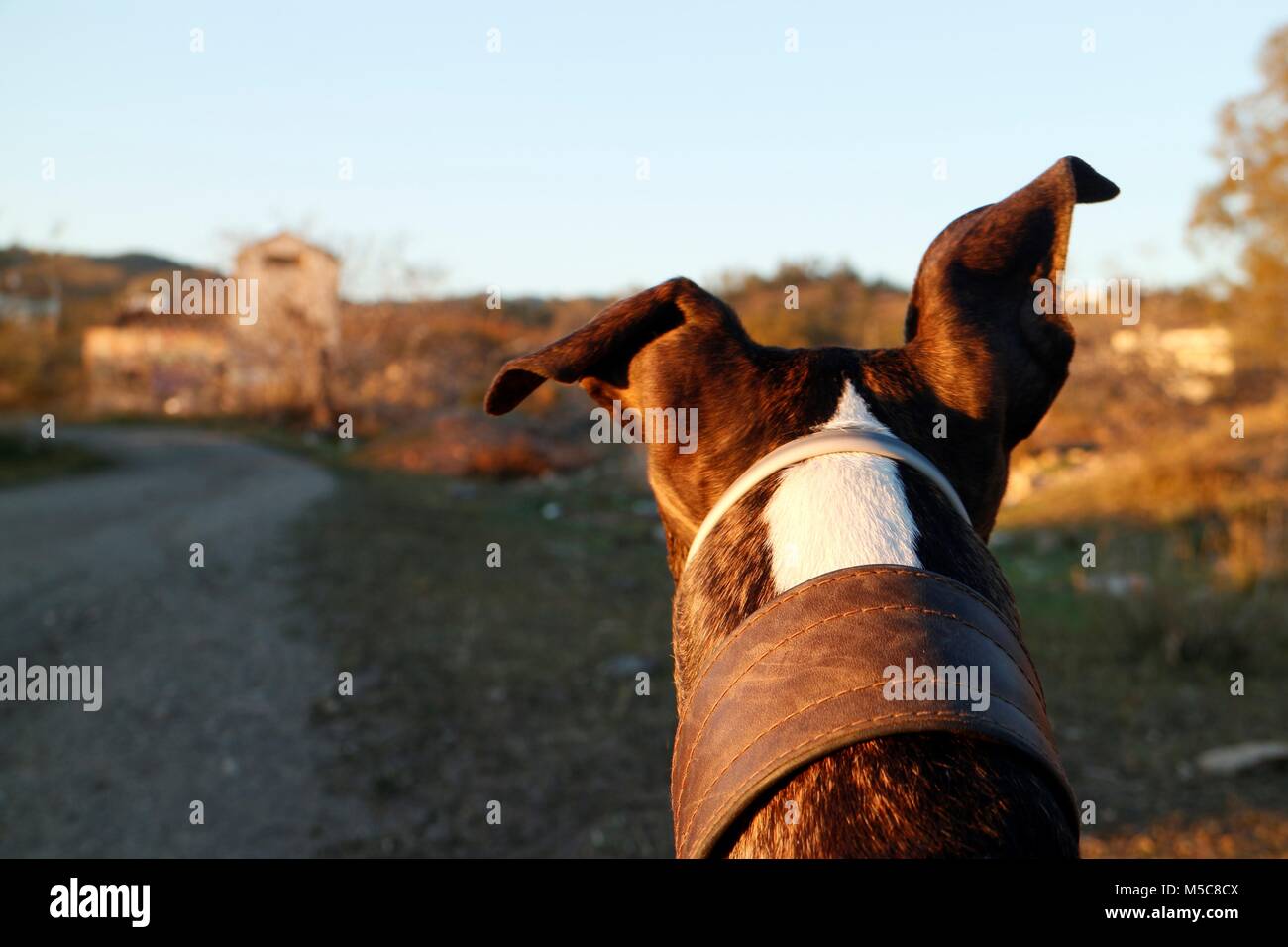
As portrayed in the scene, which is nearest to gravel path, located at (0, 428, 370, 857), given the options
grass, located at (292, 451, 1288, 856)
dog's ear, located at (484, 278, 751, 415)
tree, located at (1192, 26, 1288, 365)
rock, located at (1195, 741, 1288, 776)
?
grass, located at (292, 451, 1288, 856)

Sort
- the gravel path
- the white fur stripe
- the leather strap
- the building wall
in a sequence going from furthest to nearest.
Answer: the building wall, the gravel path, the leather strap, the white fur stripe

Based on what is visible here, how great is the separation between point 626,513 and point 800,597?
13468 millimetres

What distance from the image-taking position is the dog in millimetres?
1156

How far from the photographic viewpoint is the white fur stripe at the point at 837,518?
132 cm

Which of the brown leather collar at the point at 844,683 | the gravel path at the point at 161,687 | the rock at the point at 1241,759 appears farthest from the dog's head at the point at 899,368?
the rock at the point at 1241,759

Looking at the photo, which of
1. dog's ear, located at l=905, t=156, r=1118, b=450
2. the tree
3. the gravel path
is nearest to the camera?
dog's ear, located at l=905, t=156, r=1118, b=450

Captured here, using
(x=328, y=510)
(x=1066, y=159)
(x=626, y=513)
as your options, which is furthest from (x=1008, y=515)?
(x=1066, y=159)

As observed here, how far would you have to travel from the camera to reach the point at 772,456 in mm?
1540

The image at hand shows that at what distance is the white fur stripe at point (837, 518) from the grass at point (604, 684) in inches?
152

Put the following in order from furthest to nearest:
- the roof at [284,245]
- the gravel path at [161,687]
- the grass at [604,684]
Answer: the roof at [284,245], the grass at [604,684], the gravel path at [161,687]

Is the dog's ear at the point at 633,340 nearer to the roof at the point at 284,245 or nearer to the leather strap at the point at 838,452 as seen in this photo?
the leather strap at the point at 838,452

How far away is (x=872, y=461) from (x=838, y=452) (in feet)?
0.17

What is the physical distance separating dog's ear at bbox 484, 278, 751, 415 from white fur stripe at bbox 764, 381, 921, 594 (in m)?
0.36

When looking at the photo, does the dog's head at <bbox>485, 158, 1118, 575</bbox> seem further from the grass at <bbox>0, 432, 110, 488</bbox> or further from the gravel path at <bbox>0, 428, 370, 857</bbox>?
the grass at <bbox>0, 432, 110, 488</bbox>
